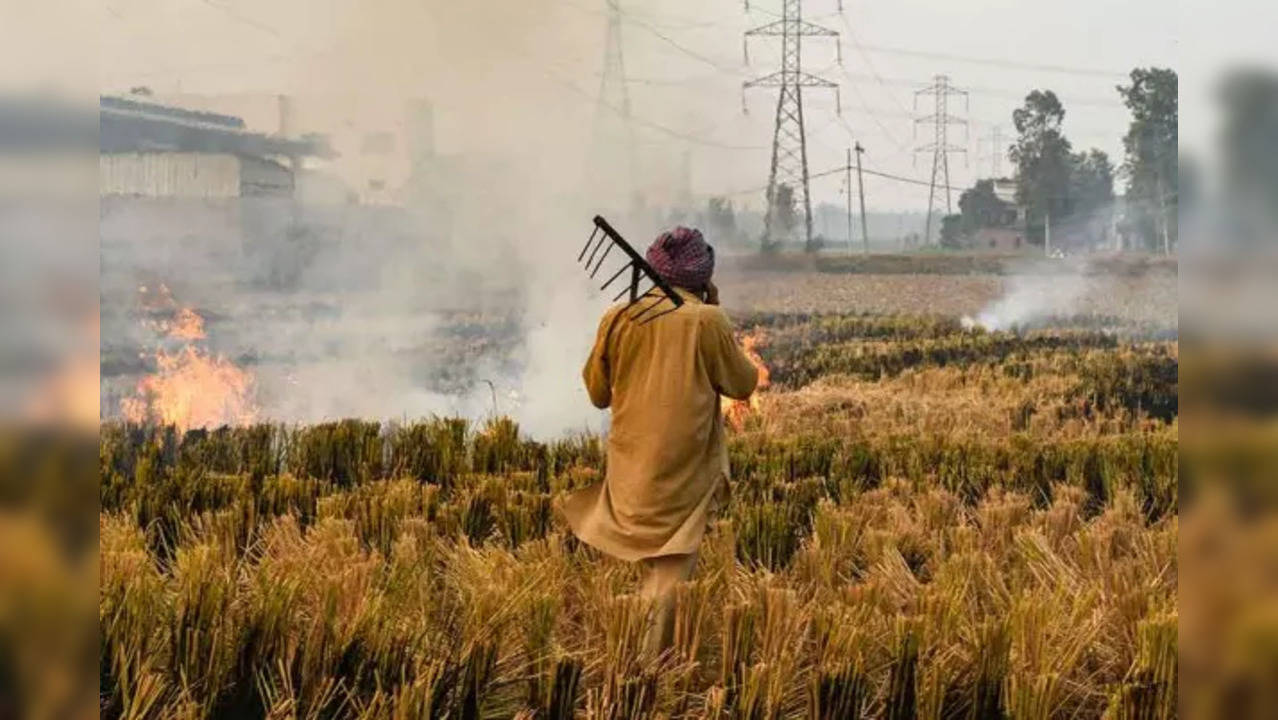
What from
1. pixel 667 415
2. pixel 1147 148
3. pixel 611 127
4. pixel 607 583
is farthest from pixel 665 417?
pixel 1147 148

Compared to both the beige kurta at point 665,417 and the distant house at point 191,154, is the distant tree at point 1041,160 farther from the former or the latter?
the beige kurta at point 665,417

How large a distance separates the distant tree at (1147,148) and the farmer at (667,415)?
1205cm

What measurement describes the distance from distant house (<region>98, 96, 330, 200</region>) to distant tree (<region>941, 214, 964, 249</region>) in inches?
268

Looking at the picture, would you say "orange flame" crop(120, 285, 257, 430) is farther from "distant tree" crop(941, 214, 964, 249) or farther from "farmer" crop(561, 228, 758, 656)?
"farmer" crop(561, 228, 758, 656)

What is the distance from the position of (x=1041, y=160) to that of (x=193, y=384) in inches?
363

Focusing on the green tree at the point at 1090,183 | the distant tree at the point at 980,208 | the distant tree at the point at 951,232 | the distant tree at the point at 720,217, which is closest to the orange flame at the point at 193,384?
the distant tree at the point at 720,217

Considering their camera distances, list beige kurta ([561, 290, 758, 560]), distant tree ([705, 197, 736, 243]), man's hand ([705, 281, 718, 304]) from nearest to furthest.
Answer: beige kurta ([561, 290, 758, 560]), man's hand ([705, 281, 718, 304]), distant tree ([705, 197, 736, 243])

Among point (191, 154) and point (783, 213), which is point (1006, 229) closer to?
point (783, 213)

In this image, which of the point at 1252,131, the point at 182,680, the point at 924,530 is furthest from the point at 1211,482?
the point at 924,530

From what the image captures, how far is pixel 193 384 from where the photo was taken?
12641 mm

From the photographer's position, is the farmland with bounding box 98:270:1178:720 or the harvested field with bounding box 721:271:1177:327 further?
the harvested field with bounding box 721:271:1177:327

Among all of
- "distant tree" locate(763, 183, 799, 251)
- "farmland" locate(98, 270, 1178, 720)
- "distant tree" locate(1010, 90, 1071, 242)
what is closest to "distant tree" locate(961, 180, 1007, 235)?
"distant tree" locate(1010, 90, 1071, 242)

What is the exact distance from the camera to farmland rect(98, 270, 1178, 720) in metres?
3.13

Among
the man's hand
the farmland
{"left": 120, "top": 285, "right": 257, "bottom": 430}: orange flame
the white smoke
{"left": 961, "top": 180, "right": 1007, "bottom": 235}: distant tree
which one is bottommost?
the farmland
